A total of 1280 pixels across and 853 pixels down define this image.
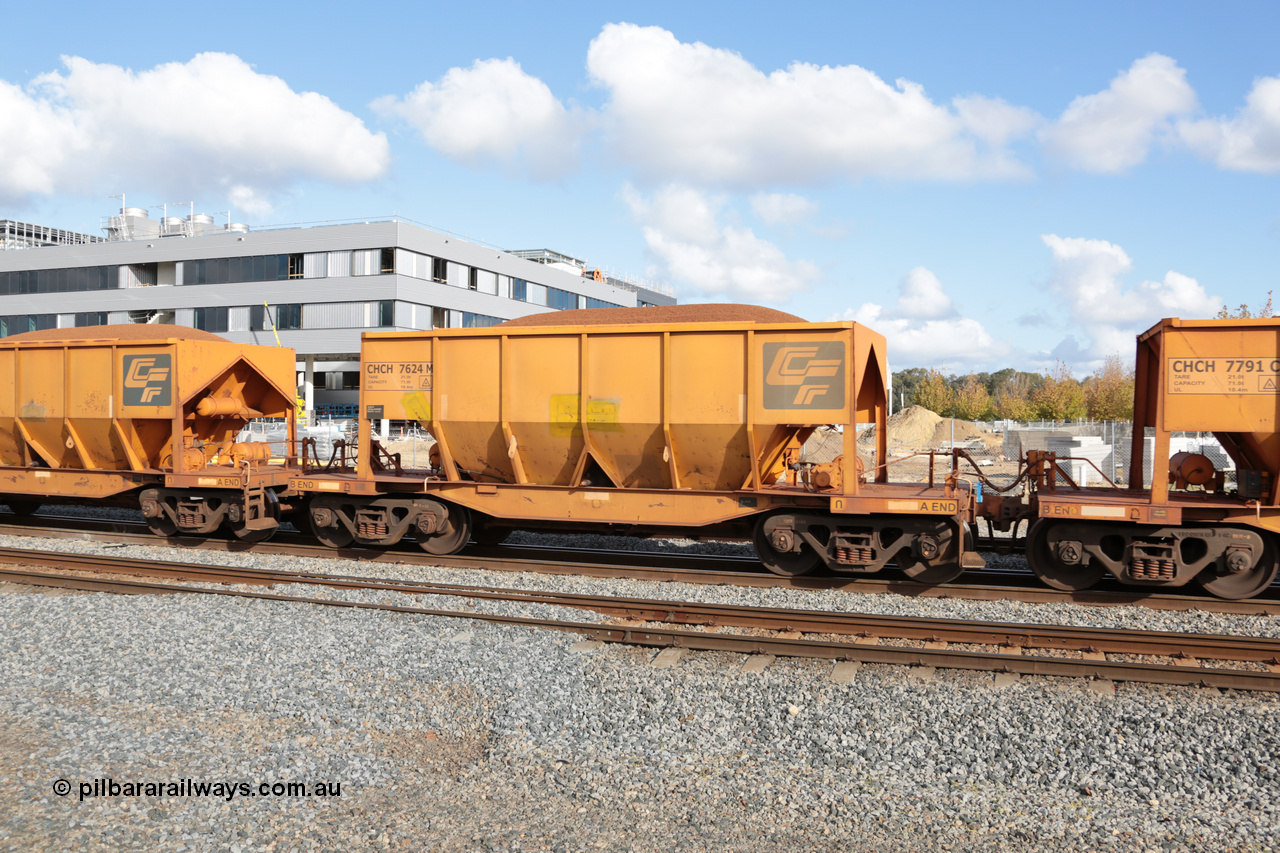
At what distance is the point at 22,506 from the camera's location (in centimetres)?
1633

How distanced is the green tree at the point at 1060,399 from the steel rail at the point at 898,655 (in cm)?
5090

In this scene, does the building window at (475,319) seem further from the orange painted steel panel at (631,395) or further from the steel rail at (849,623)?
the steel rail at (849,623)

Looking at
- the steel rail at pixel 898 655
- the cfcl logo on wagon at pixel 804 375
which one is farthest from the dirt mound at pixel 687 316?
the steel rail at pixel 898 655

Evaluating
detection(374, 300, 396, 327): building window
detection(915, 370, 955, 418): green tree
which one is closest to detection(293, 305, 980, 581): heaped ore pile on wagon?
detection(374, 300, 396, 327): building window

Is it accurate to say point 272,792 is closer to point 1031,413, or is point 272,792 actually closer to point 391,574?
point 391,574

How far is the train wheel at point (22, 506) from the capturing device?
53.2ft

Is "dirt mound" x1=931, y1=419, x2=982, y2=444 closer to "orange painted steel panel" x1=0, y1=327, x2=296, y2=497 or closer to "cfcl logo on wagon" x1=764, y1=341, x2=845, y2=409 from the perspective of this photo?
"cfcl logo on wagon" x1=764, y1=341, x2=845, y2=409

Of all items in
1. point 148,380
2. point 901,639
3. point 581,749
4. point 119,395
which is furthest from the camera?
point 119,395

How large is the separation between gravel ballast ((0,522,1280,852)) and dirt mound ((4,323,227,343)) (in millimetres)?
6997

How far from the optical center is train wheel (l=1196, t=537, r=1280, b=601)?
30.6 ft

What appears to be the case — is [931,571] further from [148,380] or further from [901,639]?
[148,380]

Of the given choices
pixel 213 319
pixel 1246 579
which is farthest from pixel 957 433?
pixel 213 319

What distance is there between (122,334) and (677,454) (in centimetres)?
1062

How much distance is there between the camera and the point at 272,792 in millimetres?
5102
